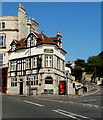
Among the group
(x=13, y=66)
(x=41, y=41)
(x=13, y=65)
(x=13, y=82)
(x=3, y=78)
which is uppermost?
(x=41, y=41)

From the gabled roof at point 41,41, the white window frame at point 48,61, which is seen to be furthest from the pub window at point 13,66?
the white window frame at point 48,61

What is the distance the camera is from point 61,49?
48.1 m

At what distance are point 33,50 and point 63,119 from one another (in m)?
32.4

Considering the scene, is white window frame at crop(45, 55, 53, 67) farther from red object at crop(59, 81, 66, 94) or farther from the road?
the road

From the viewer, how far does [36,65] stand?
44781 millimetres

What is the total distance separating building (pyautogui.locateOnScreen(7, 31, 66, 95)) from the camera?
143 feet

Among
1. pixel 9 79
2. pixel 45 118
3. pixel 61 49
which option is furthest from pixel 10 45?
pixel 45 118

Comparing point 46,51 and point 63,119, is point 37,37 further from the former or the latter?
point 63,119

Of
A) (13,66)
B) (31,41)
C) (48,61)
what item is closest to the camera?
(48,61)

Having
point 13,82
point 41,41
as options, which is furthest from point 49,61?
point 13,82

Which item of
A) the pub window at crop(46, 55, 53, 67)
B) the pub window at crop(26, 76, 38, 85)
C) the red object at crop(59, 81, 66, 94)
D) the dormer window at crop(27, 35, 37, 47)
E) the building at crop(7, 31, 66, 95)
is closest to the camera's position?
the building at crop(7, 31, 66, 95)

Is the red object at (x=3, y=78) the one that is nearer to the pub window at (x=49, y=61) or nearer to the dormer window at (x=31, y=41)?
the dormer window at (x=31, y=41)

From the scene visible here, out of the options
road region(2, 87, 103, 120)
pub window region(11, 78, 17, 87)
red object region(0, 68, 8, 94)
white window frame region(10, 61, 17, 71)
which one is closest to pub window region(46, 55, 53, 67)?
white window frame region(10, 61, 17, 71)

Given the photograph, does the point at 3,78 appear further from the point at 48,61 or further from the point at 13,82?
the point at 48,61
